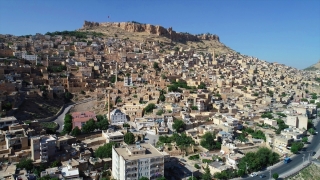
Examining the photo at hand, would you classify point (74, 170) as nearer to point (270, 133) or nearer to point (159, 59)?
point (270, 133)

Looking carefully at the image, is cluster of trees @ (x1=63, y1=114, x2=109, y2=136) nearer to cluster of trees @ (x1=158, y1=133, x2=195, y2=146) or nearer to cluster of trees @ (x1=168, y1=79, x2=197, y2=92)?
cluster of trees @ (x1=158, y1=133, x2=195, y2=146)

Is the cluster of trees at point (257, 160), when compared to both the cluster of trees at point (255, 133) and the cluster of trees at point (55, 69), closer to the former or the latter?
the cluster of trees at point (255, 133)

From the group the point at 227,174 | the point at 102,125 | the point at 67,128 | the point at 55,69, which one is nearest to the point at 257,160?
the point at 227,174

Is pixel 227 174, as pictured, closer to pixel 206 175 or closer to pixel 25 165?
pixel 206 175

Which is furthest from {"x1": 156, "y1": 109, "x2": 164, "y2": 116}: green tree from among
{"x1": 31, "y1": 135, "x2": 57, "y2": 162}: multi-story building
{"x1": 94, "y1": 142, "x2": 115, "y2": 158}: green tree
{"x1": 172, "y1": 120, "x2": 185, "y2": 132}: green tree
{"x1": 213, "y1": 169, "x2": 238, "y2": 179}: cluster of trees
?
{"x1": 31, "y1": 135, "x2": 57, "y2": 162}: multi-story building

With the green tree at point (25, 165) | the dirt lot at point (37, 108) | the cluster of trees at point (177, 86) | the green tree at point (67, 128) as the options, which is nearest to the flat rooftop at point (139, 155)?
the green tree at point (25, 165)

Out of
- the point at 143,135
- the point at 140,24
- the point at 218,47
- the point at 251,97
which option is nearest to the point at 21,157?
the point at 143,135
